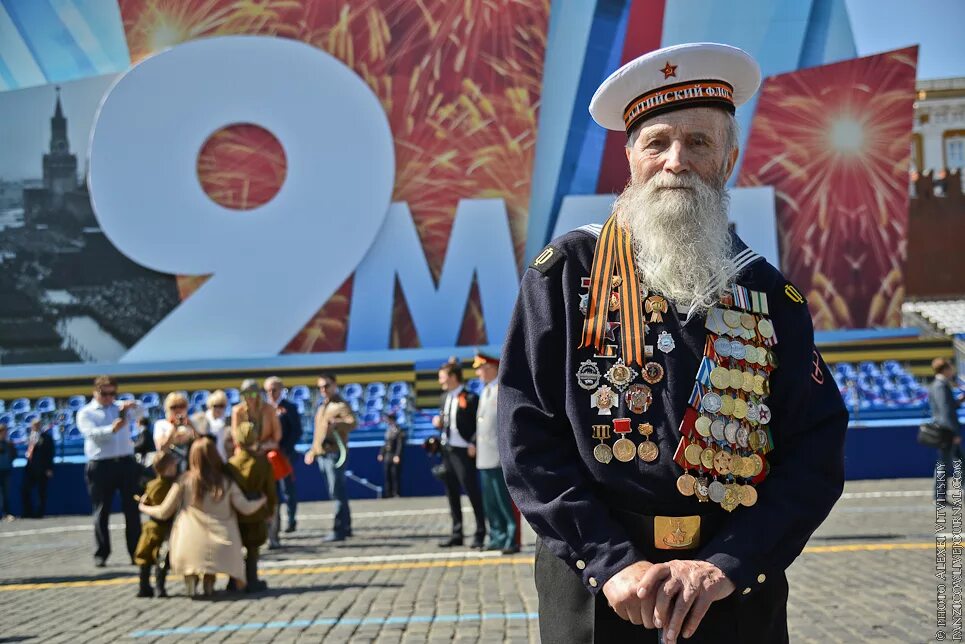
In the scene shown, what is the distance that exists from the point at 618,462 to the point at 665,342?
269 mm

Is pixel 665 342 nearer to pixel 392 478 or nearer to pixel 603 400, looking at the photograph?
pixel 603 400

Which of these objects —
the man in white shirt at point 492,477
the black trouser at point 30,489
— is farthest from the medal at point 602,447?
the black trouser at point 30,489

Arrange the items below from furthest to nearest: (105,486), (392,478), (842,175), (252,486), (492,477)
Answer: (842,175)
(392,478)
(105,486)
(492,477)
(252,486)

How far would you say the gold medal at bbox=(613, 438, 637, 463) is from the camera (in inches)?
80.4

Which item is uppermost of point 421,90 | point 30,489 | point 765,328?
point 421,90

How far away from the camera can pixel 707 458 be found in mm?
2045

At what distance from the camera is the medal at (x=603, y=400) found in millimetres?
2064

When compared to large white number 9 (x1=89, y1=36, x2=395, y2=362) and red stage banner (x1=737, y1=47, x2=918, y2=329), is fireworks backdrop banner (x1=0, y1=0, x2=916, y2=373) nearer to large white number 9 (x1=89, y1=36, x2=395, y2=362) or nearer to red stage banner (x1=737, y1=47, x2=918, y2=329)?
red stage banner (x1=737, y1=47, x2=918, y2=329)

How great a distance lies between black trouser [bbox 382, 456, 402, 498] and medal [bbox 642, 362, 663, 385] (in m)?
14.2

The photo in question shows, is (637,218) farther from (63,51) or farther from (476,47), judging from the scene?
(63,51)

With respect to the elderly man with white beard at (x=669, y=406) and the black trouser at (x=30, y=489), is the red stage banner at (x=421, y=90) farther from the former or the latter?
the elderly man with white beard at (x=669, y=406)

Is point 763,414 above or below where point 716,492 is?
above

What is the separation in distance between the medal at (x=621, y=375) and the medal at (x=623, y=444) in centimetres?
7

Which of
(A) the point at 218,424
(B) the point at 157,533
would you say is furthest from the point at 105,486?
(B) the point at 157,533
